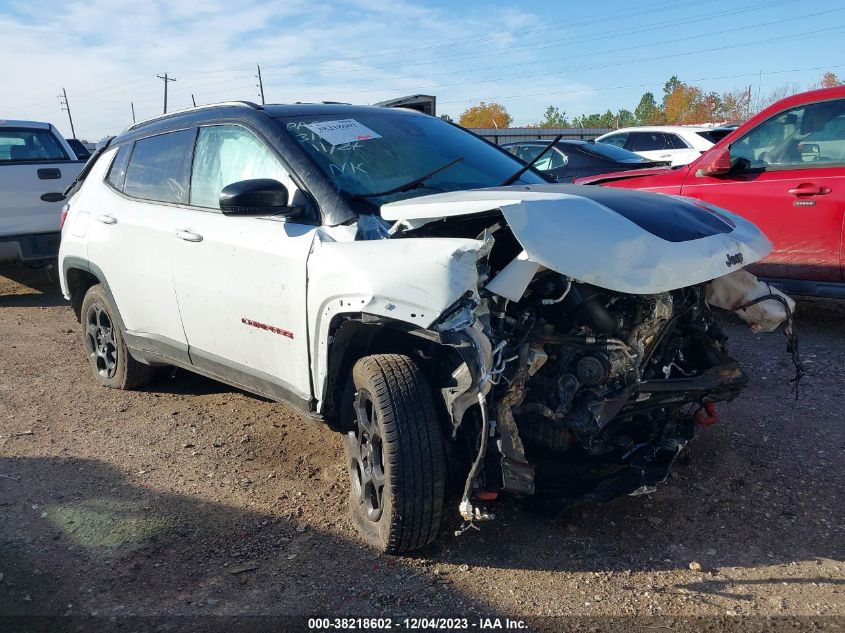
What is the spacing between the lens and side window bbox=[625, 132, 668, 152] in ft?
45.5

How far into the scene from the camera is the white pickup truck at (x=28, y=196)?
844 centimetres

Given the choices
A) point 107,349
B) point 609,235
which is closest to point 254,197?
point 609,235

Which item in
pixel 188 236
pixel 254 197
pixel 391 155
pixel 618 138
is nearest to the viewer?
pixel 254 197

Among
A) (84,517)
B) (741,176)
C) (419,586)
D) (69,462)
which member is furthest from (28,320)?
(741,176)

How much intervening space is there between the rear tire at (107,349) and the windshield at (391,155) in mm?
2151

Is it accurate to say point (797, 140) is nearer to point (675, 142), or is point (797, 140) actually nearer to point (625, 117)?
point (675, 142)

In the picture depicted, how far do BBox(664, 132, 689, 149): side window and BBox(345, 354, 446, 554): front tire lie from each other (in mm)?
11856

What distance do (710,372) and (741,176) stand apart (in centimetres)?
358

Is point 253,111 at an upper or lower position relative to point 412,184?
upper

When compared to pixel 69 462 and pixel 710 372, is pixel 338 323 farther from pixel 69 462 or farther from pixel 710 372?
pixel 69 462

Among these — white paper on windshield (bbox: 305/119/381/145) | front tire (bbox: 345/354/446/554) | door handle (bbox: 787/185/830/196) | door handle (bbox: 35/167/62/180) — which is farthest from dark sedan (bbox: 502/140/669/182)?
front tire (bbox: 345/354/446/554)

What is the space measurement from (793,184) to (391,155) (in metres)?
3.59

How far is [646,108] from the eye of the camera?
81.4 m

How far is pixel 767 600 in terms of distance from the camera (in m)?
2.75
